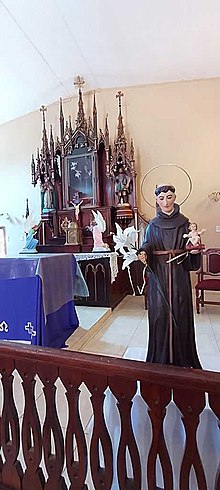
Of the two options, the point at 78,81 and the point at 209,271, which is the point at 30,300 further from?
the point at 78,81

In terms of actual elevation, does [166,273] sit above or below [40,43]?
below

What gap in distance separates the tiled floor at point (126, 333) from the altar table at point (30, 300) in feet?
1.13

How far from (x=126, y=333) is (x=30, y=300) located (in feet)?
4.16

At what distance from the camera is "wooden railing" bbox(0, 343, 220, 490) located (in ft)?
3.12

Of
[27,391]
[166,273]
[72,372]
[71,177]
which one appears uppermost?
[71,177]

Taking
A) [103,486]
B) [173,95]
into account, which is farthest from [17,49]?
[103,486]

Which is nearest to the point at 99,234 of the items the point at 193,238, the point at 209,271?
the point at 209,271

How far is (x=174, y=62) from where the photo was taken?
451cm

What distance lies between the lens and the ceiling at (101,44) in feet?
11.0

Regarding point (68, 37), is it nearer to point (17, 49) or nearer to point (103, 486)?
point (17, 49)

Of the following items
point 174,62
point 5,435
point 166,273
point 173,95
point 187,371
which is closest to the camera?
point 187,371

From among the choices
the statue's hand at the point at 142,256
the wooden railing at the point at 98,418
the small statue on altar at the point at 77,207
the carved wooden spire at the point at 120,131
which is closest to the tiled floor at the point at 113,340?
the wooden railing at the point at 98,418

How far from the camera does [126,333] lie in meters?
3.39

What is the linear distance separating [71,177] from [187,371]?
16.3 ft
